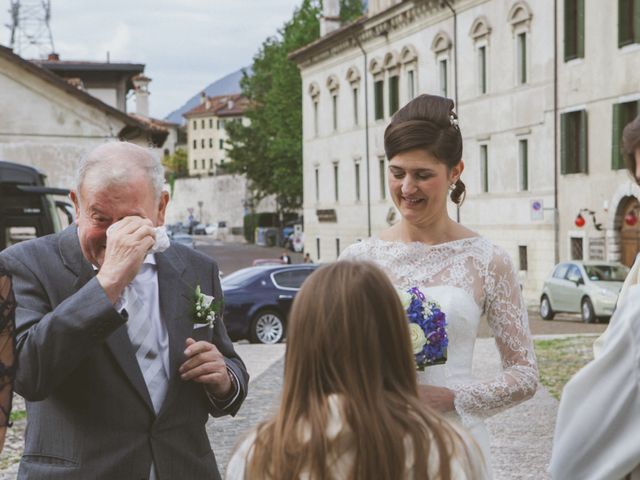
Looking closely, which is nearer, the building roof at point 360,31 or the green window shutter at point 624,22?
the green window shutter at point 624,22

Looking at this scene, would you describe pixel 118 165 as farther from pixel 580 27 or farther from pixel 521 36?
pixel 521 36

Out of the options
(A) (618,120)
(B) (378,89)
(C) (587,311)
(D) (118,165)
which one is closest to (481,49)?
(A) (618,120)

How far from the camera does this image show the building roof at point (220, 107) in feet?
553

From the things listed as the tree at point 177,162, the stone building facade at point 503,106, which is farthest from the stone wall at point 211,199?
the stone building facade at point 503,106

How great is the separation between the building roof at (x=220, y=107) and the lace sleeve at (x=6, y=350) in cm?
16281

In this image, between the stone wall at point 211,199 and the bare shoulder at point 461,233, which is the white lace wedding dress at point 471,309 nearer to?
the bare shoulder at point 461,233

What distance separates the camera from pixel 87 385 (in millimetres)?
3514

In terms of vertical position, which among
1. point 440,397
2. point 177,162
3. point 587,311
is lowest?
point 587,311

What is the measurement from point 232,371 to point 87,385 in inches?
20.9

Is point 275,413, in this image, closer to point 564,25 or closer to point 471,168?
point 564,25

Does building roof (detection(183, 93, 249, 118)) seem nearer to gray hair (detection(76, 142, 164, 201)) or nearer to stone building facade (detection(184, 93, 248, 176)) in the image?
stone building facade (detection(184, 93, 248, 176))

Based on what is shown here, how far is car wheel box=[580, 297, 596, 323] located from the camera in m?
27.5

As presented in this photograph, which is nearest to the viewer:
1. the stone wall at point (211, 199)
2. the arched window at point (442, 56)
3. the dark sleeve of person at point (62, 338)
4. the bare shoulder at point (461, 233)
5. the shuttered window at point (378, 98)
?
the dark sleeve of person at point (62, 338)

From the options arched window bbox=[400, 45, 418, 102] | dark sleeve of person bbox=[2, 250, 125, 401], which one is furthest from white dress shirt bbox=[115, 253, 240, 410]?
arched window bbox=[400, 45, 418, 102]
